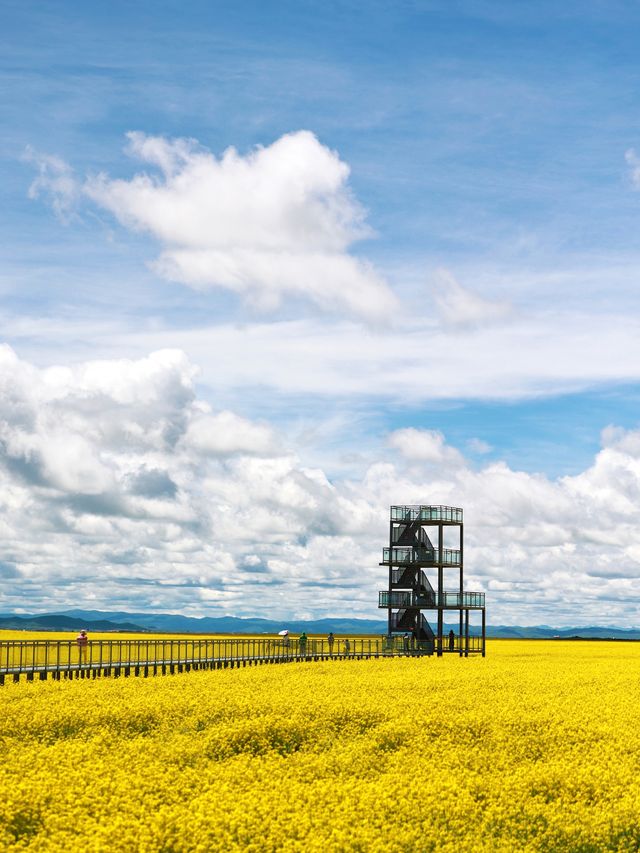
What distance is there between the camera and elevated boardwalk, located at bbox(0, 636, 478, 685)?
148ft

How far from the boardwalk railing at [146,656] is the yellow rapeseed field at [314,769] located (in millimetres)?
7185

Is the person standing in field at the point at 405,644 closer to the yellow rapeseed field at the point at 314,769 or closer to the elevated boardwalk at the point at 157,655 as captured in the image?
the elevated boardwalk at the point at 157,655

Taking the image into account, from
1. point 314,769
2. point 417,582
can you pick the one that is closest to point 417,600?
point 417,582

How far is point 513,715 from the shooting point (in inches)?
1185

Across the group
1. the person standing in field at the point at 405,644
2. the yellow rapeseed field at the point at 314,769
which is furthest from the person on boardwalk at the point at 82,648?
the person standing in field at the point at 405,644

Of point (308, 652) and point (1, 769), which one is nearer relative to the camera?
point (1, 769)

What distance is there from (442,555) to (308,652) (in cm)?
1206

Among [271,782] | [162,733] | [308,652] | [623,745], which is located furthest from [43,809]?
[308,652]

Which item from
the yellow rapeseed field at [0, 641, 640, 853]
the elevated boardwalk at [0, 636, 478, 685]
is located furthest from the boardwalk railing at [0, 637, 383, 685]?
the yellow rapeseed field at [0, 641, 640, 853]

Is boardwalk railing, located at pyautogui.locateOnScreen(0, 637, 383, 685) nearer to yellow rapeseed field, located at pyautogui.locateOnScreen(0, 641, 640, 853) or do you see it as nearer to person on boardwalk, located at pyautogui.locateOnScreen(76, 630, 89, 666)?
person on boardwalk, located at pyautogui.locateOnScreen(76, 630, 89, 666)

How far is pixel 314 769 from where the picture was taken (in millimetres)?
22391

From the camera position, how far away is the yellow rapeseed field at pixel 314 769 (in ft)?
55.5

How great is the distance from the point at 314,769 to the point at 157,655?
4004 cm

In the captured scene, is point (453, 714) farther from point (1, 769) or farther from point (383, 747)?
point (1, 769)
